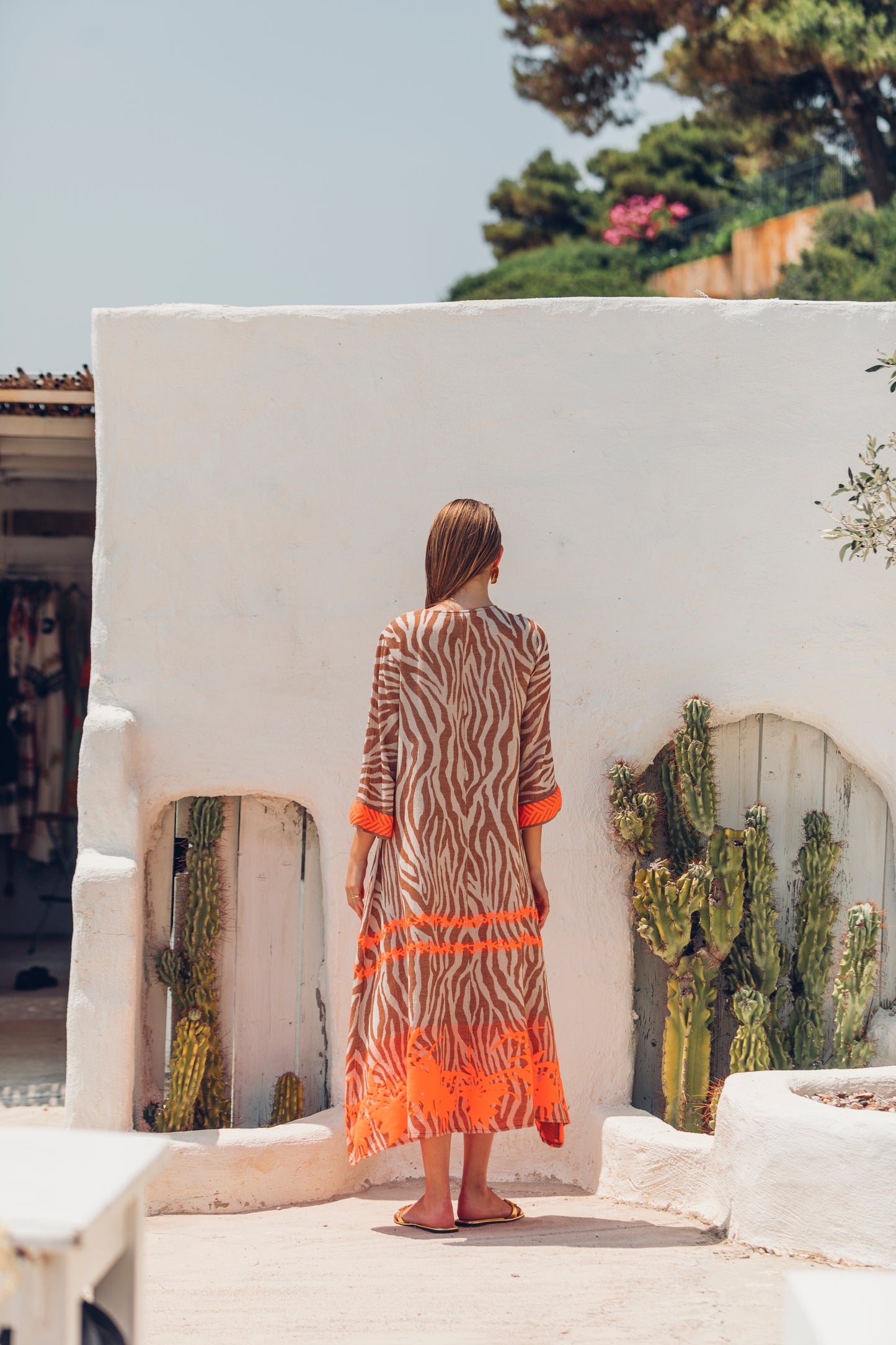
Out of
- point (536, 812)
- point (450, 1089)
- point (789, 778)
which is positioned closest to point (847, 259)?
point (789, 778)

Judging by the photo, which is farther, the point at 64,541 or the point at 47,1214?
the point at 64,541

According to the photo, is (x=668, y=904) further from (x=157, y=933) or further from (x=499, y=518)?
(x=157, y=933)

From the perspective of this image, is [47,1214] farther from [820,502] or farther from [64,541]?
[64,541]

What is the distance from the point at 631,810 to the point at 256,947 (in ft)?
5.10

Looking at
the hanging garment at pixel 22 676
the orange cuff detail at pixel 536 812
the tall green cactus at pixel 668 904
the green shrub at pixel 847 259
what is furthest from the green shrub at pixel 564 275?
the orange cuff detail at pixel 536 812

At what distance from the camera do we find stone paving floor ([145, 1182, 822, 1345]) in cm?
311

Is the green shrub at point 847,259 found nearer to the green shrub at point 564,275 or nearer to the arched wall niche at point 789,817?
the green shrub at point 564,275

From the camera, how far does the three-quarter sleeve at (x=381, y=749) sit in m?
3.98

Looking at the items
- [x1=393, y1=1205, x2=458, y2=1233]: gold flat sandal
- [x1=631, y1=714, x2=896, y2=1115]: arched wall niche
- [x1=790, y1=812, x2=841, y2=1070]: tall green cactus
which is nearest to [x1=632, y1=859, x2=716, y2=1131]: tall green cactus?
[x1=631, y1=714, x2=896, y2=1115]: arched wall niche

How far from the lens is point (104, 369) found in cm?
502

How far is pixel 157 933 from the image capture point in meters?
5.18

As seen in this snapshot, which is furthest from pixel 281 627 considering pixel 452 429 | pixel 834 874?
pixel 834 874

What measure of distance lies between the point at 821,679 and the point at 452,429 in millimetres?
1652

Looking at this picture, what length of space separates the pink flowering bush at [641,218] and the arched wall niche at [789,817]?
17.2m
